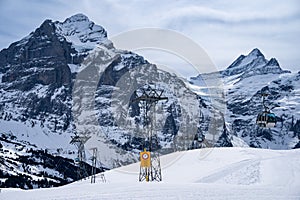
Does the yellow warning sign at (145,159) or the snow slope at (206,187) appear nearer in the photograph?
the snow slope at (206,187)

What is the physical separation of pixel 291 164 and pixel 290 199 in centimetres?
1542

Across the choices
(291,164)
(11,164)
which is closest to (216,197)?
(291,164)

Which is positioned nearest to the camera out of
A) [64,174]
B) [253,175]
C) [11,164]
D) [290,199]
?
[290,199]

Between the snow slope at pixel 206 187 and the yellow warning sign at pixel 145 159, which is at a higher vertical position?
the yellow warning sign at pixel 145 159

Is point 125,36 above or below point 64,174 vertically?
above

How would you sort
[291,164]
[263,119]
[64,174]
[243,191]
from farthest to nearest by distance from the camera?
[64,174] < [291,164] < [263,119] < [243,191]

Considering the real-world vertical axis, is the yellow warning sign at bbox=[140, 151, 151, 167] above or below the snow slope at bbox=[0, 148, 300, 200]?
Result: above

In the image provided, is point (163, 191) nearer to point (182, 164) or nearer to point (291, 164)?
point (291, 164)

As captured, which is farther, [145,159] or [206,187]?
[145,159]

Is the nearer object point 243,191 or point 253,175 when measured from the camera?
point 243,191

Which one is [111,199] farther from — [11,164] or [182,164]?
[11,164]

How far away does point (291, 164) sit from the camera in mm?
33031

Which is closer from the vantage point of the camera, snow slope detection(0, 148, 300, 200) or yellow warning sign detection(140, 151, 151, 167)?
snow slope detection(0, 148, 300, 200)

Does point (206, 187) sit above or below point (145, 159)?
below
